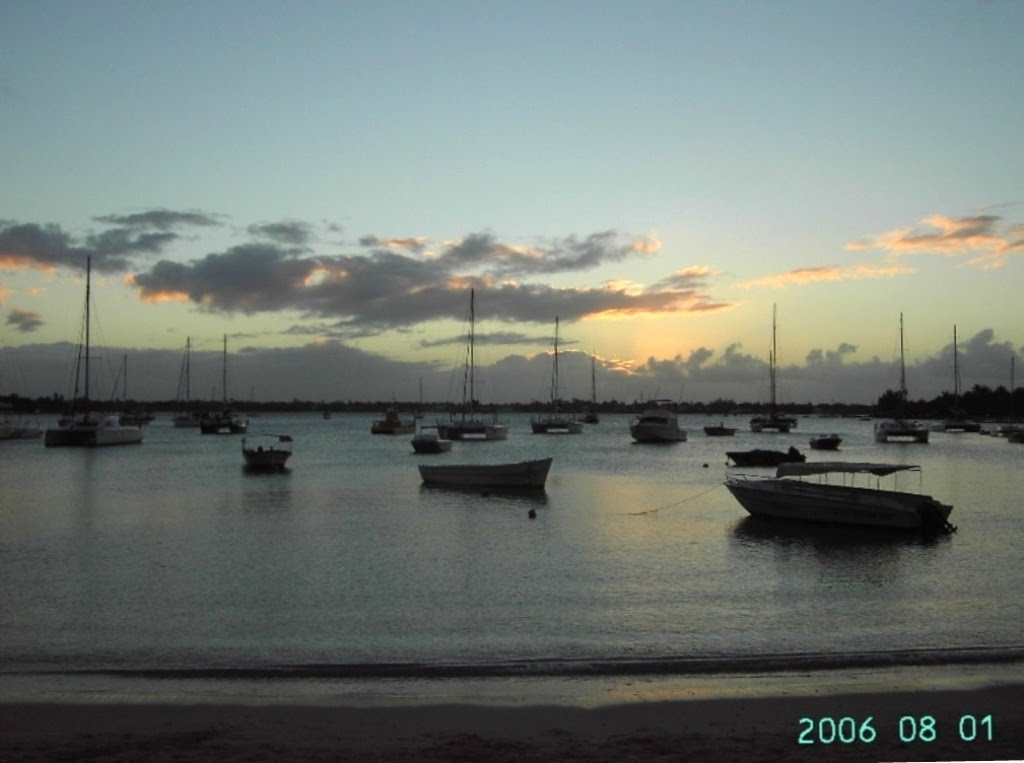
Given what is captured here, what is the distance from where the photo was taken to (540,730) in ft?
37.0

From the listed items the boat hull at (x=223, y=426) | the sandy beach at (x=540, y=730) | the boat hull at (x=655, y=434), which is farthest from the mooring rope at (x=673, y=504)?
the boat hull at (x=223, y=426)

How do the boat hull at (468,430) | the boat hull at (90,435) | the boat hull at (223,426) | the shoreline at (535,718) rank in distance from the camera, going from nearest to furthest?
the shoreline at (535,718), the boat hull at (90,435), the boat hull at (468,430), the boat hull at (223,426)

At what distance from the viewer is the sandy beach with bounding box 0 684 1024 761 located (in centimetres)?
1014

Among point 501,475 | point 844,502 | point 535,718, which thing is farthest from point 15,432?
point 535,718

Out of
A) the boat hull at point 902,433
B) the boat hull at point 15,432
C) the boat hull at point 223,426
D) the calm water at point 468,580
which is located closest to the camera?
the calm water at point 468,580

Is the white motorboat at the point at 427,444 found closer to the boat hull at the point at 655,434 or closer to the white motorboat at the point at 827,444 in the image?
the boat hull at the point at 655,434

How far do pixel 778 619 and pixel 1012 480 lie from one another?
45.2 metres

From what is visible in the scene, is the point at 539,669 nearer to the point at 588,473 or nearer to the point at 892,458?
the point at 588,473

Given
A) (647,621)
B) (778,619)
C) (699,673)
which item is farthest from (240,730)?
(778,619)

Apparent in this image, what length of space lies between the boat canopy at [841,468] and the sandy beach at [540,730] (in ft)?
64.4

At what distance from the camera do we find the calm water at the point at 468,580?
16.8 meters

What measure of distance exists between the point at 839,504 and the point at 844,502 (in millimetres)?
201

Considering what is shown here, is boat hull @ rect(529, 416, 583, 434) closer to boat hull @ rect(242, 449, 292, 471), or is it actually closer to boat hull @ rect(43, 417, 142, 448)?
boat hull @ rect(43, 417, 142, 448)

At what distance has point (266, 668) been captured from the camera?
15.1 metres
